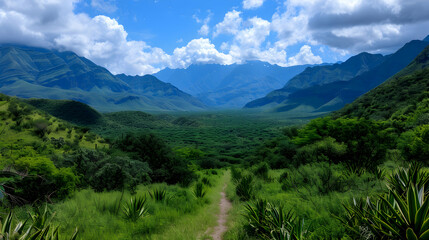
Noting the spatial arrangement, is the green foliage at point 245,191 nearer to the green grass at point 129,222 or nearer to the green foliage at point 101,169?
the green grass at point 129,222

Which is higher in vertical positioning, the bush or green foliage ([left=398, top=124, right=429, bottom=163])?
the bush

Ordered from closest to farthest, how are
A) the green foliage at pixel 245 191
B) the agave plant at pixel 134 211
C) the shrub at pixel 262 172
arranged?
the agave plant at pixel 134 211
the green foliage at pixel 245 191
the shrub at pixel 262 172

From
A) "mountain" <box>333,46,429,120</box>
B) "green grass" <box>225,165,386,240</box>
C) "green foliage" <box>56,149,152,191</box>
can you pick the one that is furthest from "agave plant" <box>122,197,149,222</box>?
"mountain" <box>333,46,429,120</box>

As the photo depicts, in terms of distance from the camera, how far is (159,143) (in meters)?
17.8

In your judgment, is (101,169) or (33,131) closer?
(101,169)

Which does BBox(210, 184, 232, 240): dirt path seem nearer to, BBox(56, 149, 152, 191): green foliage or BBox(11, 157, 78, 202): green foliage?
BBox(56, 149, 152, 191): green foliage

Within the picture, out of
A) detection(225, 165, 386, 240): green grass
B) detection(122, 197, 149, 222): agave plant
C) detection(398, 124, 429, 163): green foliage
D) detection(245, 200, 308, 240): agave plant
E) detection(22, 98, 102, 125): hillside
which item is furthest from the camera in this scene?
detection(22, 98, 102, 125): hillside

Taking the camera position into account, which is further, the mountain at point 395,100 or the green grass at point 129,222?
the mountain at point 395,100

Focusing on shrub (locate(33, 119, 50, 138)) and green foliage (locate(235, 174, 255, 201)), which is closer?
green foliage (locate(235, 174, 255, 201))

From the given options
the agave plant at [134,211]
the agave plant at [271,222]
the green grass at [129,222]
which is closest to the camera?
the agave plant at [271,222]

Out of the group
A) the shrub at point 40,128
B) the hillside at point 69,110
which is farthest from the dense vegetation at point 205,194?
the hillside at point 69,110

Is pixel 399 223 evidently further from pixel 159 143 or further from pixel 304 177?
pixel 159 143

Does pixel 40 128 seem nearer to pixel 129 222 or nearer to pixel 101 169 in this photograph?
pixel 101 169

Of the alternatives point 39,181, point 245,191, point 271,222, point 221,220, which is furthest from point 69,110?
point 271,222
